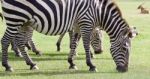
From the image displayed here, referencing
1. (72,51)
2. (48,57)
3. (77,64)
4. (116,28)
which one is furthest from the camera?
(48,57)

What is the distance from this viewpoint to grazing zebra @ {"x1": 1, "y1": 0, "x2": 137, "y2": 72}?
14.9 m

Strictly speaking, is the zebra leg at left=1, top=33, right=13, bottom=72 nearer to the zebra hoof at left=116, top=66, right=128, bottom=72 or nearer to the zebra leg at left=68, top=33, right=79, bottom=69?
the zebra leg at left=68, top=33, right=79, bottom=69

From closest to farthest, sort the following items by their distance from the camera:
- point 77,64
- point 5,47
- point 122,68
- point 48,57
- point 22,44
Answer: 1. point 5,47
2. point 122,68
3. point 22,44
4. point 77,64
5. point 48,57

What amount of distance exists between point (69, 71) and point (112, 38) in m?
1.68

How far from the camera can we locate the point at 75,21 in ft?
51.4

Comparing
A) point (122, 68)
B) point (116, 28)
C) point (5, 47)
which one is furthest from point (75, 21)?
point (5, 47)

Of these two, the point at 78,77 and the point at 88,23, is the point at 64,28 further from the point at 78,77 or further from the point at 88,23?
the point at 78,77

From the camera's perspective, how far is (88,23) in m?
15.4

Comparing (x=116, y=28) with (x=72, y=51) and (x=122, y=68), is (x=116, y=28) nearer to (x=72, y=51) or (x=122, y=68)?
(x=122, y=68)

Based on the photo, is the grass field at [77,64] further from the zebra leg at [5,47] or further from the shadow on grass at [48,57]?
the zebra leg at [5,47]

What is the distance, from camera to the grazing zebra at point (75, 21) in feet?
48.8

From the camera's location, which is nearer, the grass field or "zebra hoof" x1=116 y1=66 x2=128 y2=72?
the grass field

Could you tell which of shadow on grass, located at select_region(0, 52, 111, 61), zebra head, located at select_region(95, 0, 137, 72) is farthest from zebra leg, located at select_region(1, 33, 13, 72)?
shadow on grass, located at select_region(0, 52, 111, 61)

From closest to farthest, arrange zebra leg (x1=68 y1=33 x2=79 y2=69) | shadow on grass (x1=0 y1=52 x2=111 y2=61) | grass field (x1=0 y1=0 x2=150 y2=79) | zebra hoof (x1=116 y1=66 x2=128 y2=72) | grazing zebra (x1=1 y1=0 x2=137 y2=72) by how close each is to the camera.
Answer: grass field (x1=0 y1=0 x2=150 y2=79)
grazing zebra (x1=1 y1=0 x2=137 y2=72)
zebra hoof (x1=116 y1=66 x2=128 y2=72)
zebra leg (x1=68 y1=33 x2=79 y2=69)
shadow on grass (x1=0 y1=52 x2=111 y2=61)
